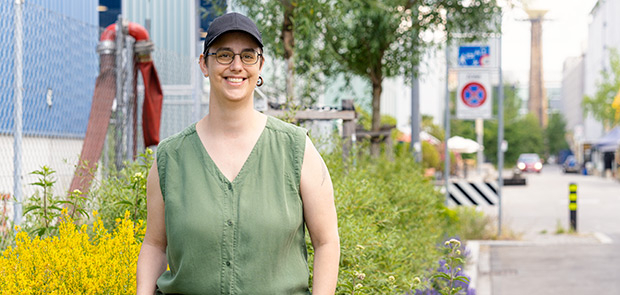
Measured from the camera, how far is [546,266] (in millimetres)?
11102

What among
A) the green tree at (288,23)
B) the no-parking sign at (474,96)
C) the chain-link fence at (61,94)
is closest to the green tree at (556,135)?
the no-parking sign at (474,96)

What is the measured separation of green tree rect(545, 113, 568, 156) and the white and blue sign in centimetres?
10350

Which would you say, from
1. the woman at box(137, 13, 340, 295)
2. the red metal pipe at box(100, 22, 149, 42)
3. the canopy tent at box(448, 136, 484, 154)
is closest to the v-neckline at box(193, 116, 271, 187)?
the woman at box(137, 13, 340, 295)

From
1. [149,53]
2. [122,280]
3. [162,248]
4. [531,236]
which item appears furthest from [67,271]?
[531,236]

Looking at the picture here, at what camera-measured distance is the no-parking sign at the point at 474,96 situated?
1528 cm

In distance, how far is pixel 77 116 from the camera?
10.1 metres

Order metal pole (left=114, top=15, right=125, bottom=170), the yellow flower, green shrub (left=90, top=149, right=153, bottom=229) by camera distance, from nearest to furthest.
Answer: the yellow flower
green shrub (left=90, top=149, right=153, bottom=229)
metal pole (left=114, top=15, right=125, bottom=170)

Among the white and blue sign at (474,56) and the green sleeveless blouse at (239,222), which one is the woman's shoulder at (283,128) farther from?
the white and blue sign at (474,56)

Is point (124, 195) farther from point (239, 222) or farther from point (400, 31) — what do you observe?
point (400, 31)

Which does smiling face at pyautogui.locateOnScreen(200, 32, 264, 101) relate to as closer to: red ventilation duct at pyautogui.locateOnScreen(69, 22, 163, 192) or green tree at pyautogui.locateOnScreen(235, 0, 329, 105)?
green tree at pyautogui.locateOnScreen(235, 0, 329, 105)

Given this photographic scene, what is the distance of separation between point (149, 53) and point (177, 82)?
1.61 m

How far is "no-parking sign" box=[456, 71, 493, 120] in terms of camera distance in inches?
602

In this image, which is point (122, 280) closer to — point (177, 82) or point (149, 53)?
point (149, 53)

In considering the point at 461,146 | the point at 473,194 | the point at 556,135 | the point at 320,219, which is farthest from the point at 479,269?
the point at 556,135
